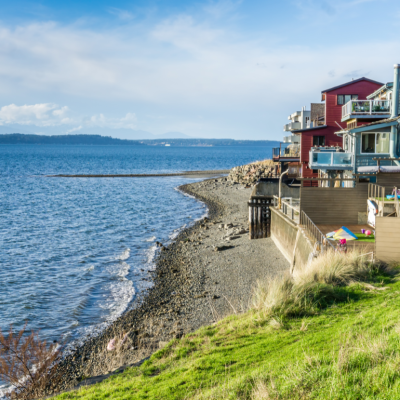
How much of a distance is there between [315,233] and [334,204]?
379 cm

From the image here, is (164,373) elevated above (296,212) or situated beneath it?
situated beneath

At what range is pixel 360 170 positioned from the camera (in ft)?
85.9

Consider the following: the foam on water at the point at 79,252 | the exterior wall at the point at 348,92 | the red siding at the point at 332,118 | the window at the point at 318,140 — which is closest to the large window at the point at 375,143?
the red siding at the point at 332,118

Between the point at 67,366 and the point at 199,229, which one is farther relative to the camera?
the point at 199,229

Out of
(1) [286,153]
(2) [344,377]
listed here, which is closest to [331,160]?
(1) [286,153]

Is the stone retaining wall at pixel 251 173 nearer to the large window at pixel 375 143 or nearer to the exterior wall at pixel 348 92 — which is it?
the exterior wall at pixel 348 92

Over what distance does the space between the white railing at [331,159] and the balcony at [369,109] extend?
410 cm

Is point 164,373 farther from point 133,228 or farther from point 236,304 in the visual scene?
point 133,228

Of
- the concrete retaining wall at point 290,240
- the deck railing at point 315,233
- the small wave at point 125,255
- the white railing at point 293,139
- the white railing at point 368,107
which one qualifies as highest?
the white railing at point 368,107

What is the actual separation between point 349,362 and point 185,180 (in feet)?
242

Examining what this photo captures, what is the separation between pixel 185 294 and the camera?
1795 cm

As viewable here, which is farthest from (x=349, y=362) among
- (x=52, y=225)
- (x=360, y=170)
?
(x=52, y=225)

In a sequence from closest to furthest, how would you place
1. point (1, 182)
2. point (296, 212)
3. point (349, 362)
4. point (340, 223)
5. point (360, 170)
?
1. point (349, 362)
2. point (340, 223)
3. point (296, 212)
4. point (360, 170)
5. point (1, 182)

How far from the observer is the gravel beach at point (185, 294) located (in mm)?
12602
